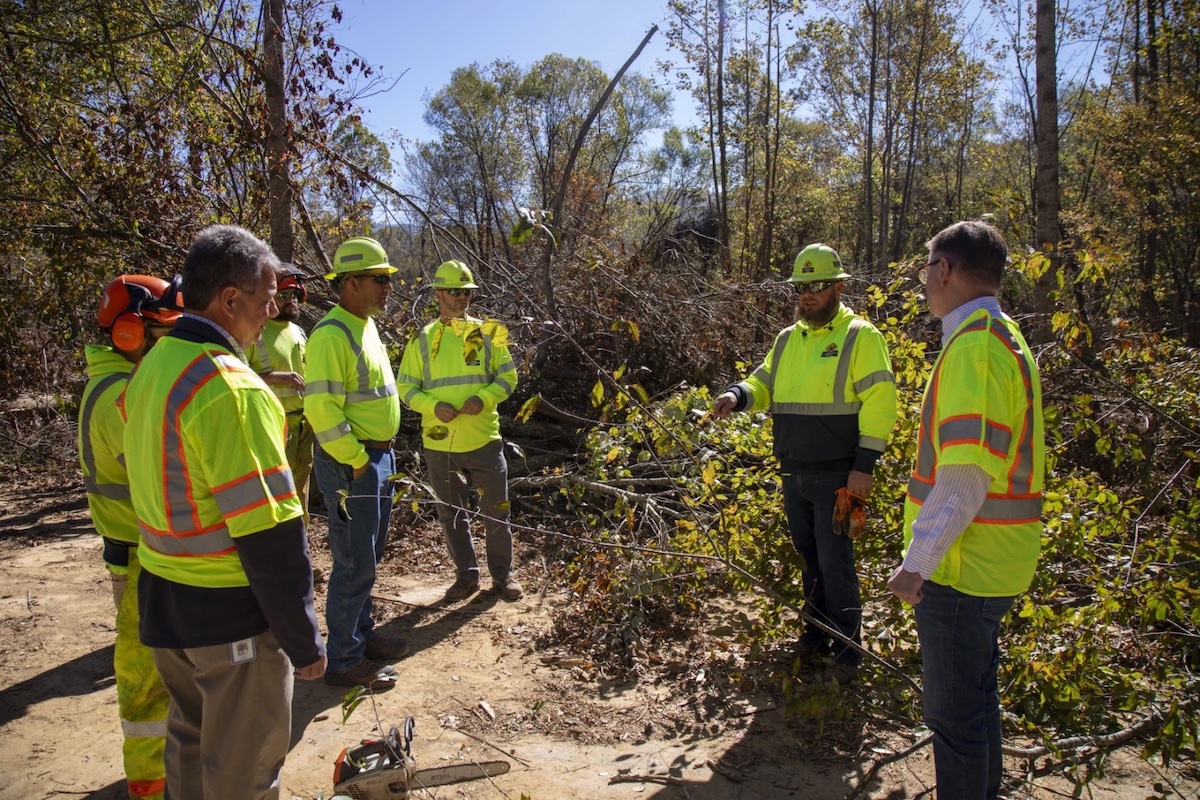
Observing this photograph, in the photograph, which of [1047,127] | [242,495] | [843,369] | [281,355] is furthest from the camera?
[1047,127]

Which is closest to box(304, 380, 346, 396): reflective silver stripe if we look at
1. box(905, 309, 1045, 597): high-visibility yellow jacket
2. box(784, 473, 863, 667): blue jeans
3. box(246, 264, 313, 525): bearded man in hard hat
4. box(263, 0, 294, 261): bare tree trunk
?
box(246, 264, 313, 525): bearded man in hard hat

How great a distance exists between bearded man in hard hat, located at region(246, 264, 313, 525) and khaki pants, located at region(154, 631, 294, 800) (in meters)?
2.15

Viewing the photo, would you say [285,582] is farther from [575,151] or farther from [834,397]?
[575,151]

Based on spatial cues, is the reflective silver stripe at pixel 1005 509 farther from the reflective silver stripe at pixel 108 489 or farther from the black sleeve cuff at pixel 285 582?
the reflective silver stripe at pixel 108 489

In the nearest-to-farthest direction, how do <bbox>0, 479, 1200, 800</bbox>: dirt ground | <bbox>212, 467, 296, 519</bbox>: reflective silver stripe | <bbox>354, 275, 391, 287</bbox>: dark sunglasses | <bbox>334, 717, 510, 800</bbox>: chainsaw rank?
1. <bbox>212, 467, 296, 519</bbox>: reflective silver stripe
2. <bbox>334, 717, 510, 800</bbox>: chainsaw
3. <bbox>0, 479, 1200, 800</bbox>: dirt ground
4. <bbox>354, 275, 391, 287</bbox>: dark sunglasses

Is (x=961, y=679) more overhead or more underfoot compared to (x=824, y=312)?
more underfoot

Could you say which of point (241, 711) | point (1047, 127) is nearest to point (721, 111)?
point (1047, 127)

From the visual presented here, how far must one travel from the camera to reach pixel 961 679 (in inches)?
89.5

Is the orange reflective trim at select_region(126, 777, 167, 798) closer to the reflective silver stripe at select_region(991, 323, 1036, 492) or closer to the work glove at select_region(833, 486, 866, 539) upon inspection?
the work glove at select_region(833, 486, 866, 539)

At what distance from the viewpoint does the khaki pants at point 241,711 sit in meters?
2.09

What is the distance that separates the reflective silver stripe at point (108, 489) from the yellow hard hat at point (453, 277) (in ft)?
7.23

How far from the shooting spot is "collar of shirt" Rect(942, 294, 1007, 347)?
7.58 ft

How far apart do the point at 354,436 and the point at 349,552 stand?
0.59 m

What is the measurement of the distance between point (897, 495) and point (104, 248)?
7.64 meters
